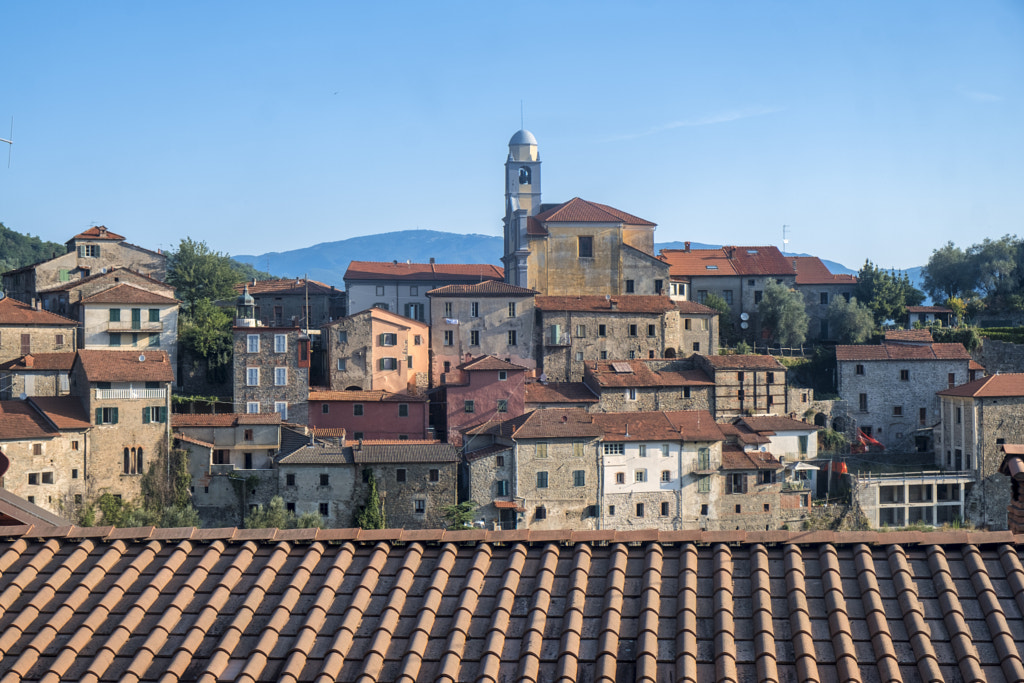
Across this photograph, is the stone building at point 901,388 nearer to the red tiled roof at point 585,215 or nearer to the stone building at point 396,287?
the red tiled roof at point 585,215

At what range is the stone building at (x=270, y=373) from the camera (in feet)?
179

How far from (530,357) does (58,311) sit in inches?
1000

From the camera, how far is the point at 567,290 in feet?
220

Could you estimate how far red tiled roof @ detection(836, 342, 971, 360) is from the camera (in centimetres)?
6325

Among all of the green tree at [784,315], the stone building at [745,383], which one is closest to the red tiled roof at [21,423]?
the stone building at [745,383]

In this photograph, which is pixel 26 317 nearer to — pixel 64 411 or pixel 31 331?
pixel 31 331

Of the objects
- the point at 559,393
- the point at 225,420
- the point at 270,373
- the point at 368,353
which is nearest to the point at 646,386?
the point at 559,393

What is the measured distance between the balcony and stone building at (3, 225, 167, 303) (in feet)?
52.5

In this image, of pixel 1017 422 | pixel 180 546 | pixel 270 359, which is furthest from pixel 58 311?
pixel 180 546

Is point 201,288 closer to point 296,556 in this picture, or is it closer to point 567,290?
point 567,290

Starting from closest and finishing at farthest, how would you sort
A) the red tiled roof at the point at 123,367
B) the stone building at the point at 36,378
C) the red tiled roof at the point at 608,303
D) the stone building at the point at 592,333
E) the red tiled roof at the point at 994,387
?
1. the red tiled roof at the point at 123,367
2. the stone building at the point at 36,378
3. the red tiled roof at the point at 994,387
4. the stone building at the point at 592,333
5. the red tiled roof at the point at 608,303

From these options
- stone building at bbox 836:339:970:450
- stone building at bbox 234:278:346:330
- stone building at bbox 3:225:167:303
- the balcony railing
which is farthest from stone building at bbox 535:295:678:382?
stone building at bbox 3:225:167:303

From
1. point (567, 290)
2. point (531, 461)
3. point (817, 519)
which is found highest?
point (567, 290)

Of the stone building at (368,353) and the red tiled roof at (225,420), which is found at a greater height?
the stone building at (368,353)
